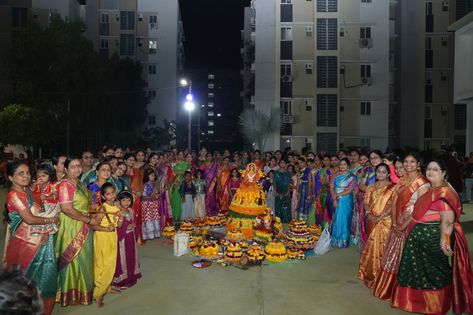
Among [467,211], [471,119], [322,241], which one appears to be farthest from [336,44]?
[322,241]

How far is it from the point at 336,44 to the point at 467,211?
1500 cm

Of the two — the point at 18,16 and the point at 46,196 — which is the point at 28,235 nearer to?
the point at 46,196

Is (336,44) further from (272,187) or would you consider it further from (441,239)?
(441,239)

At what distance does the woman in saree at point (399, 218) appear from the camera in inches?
184

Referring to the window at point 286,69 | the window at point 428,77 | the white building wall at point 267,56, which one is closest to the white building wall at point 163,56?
the white building wall at point 267,56

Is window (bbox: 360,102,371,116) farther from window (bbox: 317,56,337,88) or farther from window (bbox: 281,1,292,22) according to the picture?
window (bbox: 281,1,292,22)

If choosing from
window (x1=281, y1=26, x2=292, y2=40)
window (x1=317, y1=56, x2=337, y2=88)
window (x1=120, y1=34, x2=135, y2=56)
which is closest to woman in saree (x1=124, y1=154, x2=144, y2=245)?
window (x1=317, y1=56, x2=337, y2=88)

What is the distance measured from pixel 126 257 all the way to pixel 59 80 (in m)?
17.3

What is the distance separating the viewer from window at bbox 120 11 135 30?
32.9 m

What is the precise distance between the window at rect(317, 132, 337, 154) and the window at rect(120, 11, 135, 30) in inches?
727

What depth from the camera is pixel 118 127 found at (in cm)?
2770

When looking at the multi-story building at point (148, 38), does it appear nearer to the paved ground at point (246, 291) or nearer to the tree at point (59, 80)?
the tree at point (59, 80)

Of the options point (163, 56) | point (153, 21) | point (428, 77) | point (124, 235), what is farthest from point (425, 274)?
point (153, 21)

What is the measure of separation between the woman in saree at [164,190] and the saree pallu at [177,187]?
296 mm
